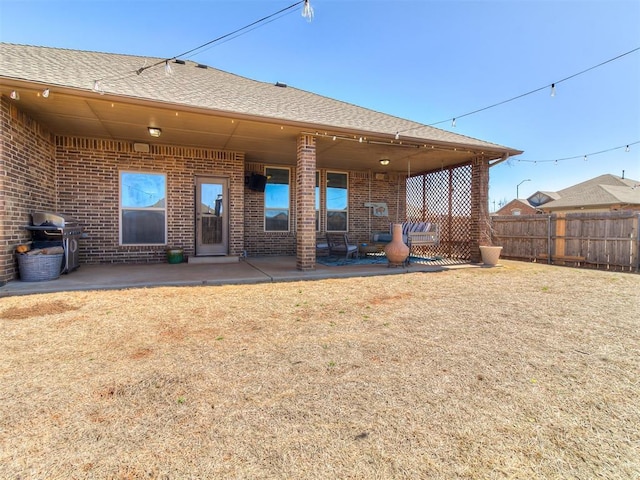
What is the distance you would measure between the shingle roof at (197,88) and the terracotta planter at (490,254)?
2433 mm

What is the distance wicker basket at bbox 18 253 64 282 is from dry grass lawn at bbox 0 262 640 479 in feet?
4.16

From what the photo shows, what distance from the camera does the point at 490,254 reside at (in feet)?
26.5

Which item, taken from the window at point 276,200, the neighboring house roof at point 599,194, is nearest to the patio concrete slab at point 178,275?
the window at point 276,200

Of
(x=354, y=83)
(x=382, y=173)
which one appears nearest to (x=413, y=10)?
(x=354, y=83)

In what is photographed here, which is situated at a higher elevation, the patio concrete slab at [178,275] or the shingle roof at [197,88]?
the shingle roof at [197,88]

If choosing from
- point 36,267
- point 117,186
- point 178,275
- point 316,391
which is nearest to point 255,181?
point 117,186

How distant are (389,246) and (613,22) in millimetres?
6541

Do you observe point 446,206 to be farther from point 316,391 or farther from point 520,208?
point 520,208

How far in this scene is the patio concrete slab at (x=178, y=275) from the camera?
16.5ft

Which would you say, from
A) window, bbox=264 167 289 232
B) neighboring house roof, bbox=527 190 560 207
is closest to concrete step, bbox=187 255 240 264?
window, bbox=264 167 289 232

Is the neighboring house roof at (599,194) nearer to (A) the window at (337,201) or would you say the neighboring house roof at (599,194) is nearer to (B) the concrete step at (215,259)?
(A) the window at (337,201)

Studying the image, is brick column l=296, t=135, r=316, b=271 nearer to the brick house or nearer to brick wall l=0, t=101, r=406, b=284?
the brick house

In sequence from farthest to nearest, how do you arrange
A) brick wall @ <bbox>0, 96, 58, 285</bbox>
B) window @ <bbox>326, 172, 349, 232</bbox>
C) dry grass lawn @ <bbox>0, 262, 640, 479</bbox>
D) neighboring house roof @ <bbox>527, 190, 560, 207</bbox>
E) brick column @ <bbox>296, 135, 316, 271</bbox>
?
1. neighboring house roof @ <bbox>527, 190, 560, 207</bbox>
2. window @ <bbox>326, 172, 349, 232</bbox>
3. brick column @ <bbox>296, 135, 316, 271</bbox>
4. brick wall @ <bbox>0, 96, 58, 285</bbox>
5. dry grass lawn @ <bbox>0, 262, 640, 479</bbox>

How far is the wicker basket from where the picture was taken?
5.16 meters
